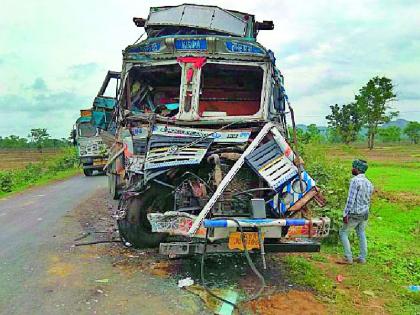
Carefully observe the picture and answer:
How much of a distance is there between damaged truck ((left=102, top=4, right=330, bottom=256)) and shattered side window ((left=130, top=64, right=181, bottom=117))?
0.7 inches

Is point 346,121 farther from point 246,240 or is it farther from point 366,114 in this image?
point 246,240

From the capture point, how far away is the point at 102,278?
18.9ft

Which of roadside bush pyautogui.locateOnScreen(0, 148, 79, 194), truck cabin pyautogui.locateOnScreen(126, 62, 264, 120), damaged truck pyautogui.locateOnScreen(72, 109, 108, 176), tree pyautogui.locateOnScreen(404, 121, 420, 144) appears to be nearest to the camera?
truck cabin pyautogui.locateOnScreen(126, 62, 264, 120)

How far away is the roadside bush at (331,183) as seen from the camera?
26.1 feet

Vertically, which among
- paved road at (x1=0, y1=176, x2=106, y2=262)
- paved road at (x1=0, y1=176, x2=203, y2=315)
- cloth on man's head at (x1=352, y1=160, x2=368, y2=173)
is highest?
cloth on man's head at (x1=352, y1=160, x2=368, y2=173)

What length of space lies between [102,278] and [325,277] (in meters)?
2.81

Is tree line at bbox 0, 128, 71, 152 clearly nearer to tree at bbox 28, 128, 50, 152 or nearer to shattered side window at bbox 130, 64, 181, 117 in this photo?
tree at bbox 28, 128, 50, 152

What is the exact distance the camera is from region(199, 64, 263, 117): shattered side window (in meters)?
7.37

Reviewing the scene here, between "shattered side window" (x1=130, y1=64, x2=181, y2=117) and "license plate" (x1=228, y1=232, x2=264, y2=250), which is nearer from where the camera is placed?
"license plate" (x1=228, y1=232, x2=264, y2=250)

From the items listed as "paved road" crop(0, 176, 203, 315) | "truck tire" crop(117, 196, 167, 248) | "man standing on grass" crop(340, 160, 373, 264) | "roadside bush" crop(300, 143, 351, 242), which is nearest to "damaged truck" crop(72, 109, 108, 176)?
"roadside bush" crop(300, 143, 351, 242)

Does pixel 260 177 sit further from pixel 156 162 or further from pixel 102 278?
pixel 102 278

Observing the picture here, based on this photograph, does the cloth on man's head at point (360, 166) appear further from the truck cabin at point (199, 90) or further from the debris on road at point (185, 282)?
the debris on road at point (185, 282)

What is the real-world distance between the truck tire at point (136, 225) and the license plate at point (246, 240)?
69.7 inches

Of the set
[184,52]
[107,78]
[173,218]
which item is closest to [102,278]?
[173,218]
